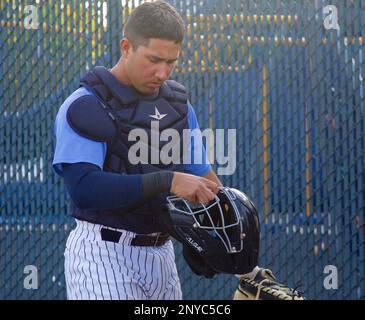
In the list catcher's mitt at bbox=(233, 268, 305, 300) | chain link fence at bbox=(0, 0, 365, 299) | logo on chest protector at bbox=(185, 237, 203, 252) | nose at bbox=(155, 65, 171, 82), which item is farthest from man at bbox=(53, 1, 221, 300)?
chain link fence at bbox=(0, 0, 365, 299)

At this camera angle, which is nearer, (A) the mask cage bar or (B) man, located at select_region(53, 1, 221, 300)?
(B) man, located at select_region(53, 1, 221, 300)

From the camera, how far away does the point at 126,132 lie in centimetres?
374

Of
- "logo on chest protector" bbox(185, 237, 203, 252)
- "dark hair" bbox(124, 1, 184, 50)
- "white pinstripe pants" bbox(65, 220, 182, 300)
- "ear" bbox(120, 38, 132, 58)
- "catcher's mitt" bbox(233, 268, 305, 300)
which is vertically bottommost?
"catcher's mitt" bbox(233, 268, 305, 300)

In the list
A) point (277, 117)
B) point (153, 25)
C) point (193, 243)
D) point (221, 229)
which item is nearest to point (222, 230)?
point (221, 229)

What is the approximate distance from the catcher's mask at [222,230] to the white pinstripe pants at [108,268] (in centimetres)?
20

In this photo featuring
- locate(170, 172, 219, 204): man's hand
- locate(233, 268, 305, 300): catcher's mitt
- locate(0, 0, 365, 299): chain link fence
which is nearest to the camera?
locate(170, 172, 219, 204): man's hand

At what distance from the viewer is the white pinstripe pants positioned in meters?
3.71

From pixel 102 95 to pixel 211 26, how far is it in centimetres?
255

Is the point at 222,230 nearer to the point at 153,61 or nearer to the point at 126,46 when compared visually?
the point at 153,61

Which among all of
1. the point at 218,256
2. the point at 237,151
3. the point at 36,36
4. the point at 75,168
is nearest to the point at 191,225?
the point at 218,256

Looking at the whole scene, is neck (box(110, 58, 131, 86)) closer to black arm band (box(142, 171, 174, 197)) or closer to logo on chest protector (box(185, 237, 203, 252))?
black arm band (box(142, 171, 174, 197))

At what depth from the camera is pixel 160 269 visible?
3883 millimetres

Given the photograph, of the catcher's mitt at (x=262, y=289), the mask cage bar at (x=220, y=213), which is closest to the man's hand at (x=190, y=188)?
the mask cage bar at (x=220, y=213)

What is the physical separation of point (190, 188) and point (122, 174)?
32cm
